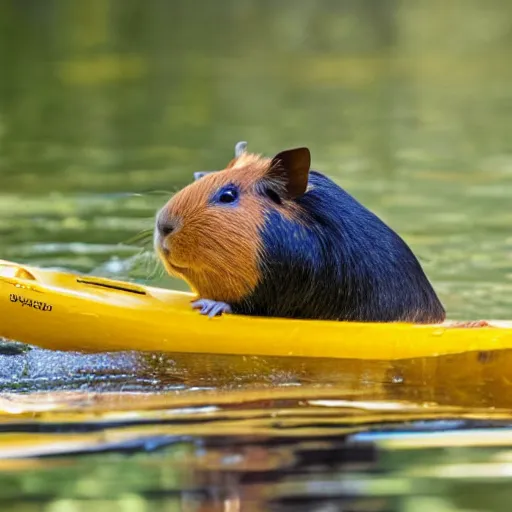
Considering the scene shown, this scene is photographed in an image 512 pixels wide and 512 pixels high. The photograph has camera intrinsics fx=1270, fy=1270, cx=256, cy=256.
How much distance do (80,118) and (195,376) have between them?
10.2 m

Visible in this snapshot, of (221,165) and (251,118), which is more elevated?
(251,118)

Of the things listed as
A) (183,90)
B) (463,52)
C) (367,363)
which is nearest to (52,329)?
(367,363)

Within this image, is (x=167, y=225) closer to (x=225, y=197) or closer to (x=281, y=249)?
(x=225, y=197)

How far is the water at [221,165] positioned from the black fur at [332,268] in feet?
0.97

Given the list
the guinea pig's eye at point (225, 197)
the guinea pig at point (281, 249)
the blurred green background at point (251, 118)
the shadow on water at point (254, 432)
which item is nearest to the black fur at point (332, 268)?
the guinea pig at point (281, 249)

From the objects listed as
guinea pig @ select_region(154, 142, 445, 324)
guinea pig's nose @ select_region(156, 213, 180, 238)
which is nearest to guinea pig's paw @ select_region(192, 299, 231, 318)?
guinea pig @ select_region(154, 142, 445, 324)

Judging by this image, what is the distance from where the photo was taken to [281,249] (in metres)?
5.09

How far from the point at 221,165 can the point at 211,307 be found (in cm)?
644

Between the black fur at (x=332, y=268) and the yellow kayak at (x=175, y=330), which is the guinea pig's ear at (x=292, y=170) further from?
the yellow kayak at (x=175, y=330)

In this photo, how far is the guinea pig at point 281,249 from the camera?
5070 millimetres

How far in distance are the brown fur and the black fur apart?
0.18 feet

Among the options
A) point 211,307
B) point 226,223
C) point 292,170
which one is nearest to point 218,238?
point 226,223

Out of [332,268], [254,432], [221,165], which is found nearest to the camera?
[254,432]

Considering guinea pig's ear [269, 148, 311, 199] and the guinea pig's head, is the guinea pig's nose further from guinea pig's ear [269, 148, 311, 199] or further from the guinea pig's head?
guinea pig's ear [269, 148, 311, 199]
